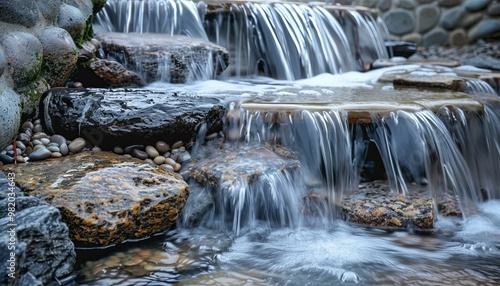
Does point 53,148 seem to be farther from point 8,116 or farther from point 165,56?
point 165,56

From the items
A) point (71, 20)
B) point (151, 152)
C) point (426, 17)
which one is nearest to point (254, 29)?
point (71, 20)

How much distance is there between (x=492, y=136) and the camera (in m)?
3.45

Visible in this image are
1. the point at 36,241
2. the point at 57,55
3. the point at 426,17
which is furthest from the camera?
the point at 426,17

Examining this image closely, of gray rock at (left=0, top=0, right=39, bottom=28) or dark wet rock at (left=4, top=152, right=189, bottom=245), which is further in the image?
gray rock at (left=0, top=0, right=39, bottom=28)

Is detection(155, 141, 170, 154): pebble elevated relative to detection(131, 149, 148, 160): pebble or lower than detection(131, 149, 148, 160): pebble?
elevated

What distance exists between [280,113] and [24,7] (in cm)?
162

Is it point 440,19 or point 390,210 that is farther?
point 440,19

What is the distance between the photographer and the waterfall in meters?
4.85

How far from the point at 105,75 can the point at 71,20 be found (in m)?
0.45

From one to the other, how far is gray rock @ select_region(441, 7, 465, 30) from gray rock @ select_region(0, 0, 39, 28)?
588 cm

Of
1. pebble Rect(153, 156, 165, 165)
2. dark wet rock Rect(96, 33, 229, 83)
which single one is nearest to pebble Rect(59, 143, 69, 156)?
pebble Rect(153, 156, 165, 165)

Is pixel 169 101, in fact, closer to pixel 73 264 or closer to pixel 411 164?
pixel 73 264

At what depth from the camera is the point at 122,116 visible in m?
2.86

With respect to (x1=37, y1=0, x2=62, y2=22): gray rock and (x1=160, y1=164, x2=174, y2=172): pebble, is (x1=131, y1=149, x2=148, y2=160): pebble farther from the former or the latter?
(x1=37, y1=0, x2=62, y2=22): gray rock
